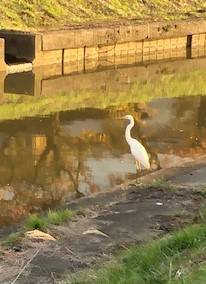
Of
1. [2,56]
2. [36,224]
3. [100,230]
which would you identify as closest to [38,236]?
[36,224]

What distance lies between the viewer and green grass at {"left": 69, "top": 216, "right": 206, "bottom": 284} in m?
5.36

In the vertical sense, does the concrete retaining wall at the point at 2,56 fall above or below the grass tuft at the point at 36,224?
below

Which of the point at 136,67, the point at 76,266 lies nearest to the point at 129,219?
the point at 76,266

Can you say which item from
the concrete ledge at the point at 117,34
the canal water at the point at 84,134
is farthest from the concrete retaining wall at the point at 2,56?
the concrete ledge at the point at 117,34

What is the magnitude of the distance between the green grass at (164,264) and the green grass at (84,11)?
2147cm

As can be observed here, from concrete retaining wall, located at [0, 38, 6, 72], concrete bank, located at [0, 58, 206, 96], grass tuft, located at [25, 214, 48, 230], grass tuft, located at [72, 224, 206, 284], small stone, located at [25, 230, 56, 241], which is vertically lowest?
concrete bank, located at [0, 58, 206, 96]

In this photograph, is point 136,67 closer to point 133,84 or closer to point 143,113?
point 133,84

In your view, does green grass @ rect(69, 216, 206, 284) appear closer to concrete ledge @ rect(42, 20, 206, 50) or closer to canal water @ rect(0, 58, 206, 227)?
canal water @ rect(0, 58, 206, 227)

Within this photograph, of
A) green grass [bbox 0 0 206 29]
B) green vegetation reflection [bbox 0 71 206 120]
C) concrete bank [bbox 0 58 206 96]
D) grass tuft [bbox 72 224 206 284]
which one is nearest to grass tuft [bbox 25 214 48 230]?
grass tuft [bbox 72 224 206 284]

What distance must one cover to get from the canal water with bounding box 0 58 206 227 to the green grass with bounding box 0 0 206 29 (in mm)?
5088

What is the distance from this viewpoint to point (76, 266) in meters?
7.73

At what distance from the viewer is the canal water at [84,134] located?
12.8m

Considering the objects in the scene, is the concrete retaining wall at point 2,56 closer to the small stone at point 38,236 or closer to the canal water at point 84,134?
the canal water at point 84,134

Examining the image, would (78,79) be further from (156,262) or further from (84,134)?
(156,262)
